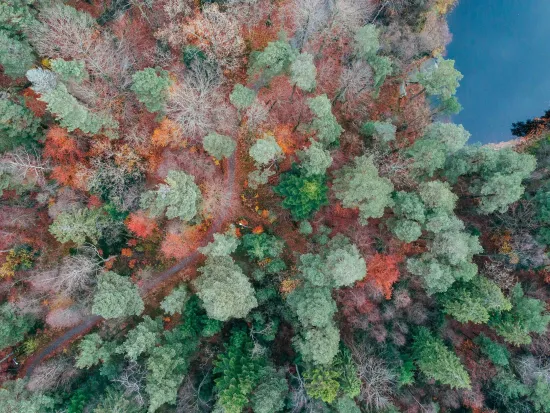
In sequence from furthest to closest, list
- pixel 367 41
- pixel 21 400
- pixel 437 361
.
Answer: pixel 367 41
pixel 437 361
pixel 21 400

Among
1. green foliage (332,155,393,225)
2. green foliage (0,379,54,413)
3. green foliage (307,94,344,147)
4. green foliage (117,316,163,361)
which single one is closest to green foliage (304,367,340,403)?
green foliage (332,155,393,225)

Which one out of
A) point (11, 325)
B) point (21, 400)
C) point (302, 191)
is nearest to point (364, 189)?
point (302, 191)

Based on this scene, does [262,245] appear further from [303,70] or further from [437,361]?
[437,361]

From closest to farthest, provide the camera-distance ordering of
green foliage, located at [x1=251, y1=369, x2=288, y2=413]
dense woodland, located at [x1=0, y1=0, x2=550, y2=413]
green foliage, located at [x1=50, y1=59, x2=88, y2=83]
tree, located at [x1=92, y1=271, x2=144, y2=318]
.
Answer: green foliage, located at [x1=50, y1=59, x2=88, y2=83] → green foliage, located at [x1=251, y1=369, x2=288, y2=413] → tree, located at [x1=92, y1=271, x2=144, y2=318] → dense woodland, located at [x1=0, y1=0, x2=550, y2=413]

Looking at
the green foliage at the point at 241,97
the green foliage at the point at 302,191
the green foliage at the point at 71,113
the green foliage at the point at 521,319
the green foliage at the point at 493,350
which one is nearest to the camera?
the green foliage at the point at 71,113

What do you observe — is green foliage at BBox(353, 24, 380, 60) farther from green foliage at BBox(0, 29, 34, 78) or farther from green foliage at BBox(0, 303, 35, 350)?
green foliage at BBox(0, 303, 35, 350)

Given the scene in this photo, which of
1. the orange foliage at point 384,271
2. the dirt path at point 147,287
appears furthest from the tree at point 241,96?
the orange foliage at point 384,271

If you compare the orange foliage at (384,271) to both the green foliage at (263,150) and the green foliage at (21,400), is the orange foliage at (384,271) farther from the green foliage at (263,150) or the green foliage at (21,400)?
the green foliage at (21,400)
